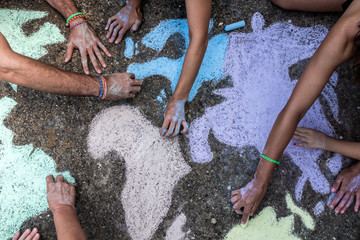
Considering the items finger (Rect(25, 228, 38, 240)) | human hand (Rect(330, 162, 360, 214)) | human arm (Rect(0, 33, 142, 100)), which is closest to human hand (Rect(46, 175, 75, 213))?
finger (Rect(25, 228, 38, 240))

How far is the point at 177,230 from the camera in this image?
2.25 metres

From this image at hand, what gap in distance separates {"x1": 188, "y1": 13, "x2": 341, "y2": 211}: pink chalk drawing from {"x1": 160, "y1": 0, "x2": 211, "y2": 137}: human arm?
0.18m

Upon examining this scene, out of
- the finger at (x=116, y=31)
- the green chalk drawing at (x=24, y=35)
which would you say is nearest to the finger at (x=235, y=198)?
the finger at (x=116, y=31)

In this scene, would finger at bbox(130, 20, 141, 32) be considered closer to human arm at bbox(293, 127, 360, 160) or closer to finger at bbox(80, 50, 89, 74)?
finger at bbox(80, 50, 89, 74)

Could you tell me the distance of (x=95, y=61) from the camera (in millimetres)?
2355

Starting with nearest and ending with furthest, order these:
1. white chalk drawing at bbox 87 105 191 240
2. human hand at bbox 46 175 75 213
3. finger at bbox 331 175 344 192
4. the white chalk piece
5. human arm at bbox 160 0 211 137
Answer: human arm at bbox 160 0 211 137, human hand at bbox 46 175 75 213, white chalk drawing at bbox 87 105 191 240, finger at bbox 331 175 344 192, the white chalk piece

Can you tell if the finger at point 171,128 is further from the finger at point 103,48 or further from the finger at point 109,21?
the finger at point 109,21

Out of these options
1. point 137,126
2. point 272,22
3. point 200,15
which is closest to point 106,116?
point 137,126

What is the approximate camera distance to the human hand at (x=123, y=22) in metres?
2.42

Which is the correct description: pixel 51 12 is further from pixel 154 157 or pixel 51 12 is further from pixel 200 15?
pixel 154 157

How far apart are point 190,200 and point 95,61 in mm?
1318

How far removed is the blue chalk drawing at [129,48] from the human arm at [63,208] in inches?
42.7

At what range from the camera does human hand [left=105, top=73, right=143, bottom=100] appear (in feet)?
7.32

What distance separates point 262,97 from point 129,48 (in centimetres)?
116
